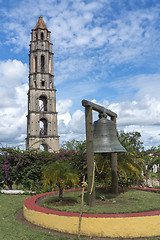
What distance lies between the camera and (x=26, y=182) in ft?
33.8

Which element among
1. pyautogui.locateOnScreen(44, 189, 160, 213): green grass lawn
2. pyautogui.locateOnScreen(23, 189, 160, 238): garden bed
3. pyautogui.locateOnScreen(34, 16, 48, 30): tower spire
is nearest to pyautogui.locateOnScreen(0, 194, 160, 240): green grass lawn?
pyautogui.locateOnScreen(23, 189, 160, 238): garden bed

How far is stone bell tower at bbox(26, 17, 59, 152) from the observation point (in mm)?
31781

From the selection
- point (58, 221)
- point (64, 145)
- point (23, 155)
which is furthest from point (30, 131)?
point (58, 221)

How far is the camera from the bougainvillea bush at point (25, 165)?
10.4m

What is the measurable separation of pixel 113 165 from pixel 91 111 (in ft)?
9.23

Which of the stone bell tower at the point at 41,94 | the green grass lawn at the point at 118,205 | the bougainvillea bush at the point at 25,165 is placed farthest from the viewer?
the stone bell tower at the point at 41,94

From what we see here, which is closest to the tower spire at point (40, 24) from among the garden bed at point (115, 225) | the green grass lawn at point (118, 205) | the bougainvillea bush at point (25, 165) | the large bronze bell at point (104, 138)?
the bougainvillea bush at point (25, 165)

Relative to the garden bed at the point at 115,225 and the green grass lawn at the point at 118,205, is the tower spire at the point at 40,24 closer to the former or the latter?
the green grass lawn at the point at 118,205

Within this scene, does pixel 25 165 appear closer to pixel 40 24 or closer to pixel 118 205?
pixel 118 205

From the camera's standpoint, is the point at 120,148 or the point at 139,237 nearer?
the point at 139,237

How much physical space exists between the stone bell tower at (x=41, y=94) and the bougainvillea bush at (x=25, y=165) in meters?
19.9

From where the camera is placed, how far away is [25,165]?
34.9 ft

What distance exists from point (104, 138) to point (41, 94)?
28.4 metres

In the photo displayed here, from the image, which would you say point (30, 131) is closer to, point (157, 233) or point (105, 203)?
point (105, 203)
